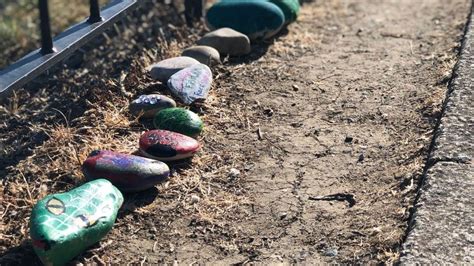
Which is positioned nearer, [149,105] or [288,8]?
[149,105]

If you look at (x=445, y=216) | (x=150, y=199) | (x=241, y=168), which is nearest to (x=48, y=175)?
(x=150, y=199)

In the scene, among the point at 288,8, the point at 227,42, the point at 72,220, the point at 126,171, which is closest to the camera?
the point at 72,220

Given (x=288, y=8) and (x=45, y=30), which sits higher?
(x=45, y=30)

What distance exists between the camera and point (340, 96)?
153 inches

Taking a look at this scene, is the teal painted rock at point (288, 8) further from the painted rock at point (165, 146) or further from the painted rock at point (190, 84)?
the painted rock at point (165, 146)

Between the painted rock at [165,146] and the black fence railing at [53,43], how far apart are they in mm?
539

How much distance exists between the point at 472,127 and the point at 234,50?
1.40 metres

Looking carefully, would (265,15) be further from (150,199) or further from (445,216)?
(445,216)

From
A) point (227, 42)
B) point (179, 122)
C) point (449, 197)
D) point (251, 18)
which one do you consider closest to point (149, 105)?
point (179, 122)

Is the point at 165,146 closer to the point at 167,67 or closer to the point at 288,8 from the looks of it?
the point at 167,67

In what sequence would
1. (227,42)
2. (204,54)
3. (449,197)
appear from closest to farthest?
(449,197) → (204,54) → (227,42)

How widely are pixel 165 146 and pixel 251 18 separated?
1379 mm

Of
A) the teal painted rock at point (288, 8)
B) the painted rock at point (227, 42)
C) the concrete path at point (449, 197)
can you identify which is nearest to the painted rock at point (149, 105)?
the painted rock at point (227, 42)

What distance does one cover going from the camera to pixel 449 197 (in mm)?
2865
